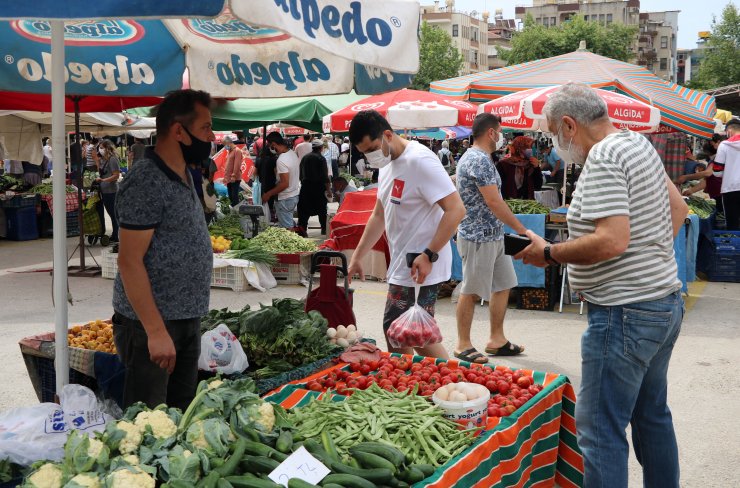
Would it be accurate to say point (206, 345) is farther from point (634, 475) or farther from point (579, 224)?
point (634, 475)

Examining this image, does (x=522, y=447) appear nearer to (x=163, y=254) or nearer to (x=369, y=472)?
(x=369, y=472)

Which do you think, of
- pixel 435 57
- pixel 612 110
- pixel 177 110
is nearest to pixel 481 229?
pixel 612 110

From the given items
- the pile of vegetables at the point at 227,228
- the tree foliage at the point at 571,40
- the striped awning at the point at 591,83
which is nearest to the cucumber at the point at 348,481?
the pile of vegetables at the point at 227,228

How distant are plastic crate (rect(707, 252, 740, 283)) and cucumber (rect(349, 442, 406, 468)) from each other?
9.59 meters

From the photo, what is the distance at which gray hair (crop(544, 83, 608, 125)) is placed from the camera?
3471 mm

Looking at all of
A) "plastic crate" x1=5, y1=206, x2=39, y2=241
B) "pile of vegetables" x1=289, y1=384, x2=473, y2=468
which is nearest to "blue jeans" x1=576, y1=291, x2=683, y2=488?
"pile of vegetables" x1=289, y1=384, x2=473, y2=468

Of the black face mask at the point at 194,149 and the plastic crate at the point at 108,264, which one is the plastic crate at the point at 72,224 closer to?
the plastic crate at the point at 108,264

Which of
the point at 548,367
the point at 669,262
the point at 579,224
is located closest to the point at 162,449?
the point at 579,224

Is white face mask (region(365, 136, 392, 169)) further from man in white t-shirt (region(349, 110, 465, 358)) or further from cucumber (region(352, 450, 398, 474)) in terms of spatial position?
cucumber (region(352, 450, 398, 474))

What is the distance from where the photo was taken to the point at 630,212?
131 inches

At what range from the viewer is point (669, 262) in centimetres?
343

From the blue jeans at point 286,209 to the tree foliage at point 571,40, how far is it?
207ft

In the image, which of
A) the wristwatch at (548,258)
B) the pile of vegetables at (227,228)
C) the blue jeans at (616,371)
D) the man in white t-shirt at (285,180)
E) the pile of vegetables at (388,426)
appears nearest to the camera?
the pile of vegetables at (388,426)

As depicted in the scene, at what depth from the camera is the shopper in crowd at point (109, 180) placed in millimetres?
14656
